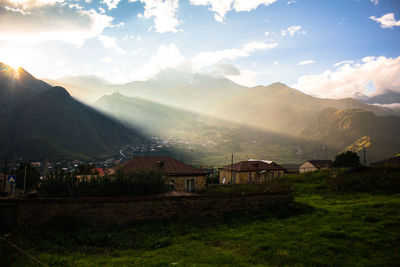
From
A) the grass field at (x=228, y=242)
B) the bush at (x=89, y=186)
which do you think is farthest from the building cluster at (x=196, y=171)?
the grass field at (x=228, y=242)

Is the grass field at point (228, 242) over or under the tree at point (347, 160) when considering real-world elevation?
under

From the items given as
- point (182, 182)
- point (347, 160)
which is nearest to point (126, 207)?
point (182, 182)

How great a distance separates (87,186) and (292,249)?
12.2 m

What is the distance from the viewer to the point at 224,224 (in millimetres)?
13156

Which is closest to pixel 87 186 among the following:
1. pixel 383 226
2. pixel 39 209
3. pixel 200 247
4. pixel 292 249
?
pixel 39 209

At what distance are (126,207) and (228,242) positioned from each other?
219 inches

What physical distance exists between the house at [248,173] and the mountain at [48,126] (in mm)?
94131

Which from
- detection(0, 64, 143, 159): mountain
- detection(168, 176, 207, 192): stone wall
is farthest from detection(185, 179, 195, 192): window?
detection(0, 64, 143, 159): mountain

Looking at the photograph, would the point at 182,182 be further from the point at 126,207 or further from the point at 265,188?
the point at 126,207

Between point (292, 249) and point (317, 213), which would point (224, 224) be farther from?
point (317, 213)

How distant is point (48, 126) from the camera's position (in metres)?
142

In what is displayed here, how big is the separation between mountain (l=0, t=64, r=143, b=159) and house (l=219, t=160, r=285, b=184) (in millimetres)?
94131

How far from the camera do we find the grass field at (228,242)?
819 centimetres

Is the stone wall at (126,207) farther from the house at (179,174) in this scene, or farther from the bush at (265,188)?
the house at (179,174)
